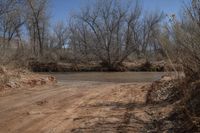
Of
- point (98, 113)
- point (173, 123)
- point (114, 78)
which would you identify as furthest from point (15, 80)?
point (173, 123)

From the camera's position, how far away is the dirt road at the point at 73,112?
30.4 feet

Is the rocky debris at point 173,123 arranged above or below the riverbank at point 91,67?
below

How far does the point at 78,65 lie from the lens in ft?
149

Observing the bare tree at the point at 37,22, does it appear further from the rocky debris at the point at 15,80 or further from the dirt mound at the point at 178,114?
the dirt mound at the point at 178,114

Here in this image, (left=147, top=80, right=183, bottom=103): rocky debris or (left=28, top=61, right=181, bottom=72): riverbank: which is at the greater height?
(left=28, top=61, right=181, bottom=72): riverbank

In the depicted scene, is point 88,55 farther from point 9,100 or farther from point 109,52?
point 9,100

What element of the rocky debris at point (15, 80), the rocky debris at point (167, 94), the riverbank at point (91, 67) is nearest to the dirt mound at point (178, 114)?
the rocky debris at point (167, 94)

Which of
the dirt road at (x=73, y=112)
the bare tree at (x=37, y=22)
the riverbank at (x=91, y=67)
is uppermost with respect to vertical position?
the bare tree at (x=37, y=22)

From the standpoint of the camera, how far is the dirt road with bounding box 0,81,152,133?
927cm

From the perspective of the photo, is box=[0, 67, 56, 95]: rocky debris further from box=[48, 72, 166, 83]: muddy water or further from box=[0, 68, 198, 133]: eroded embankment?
box=[48, 72, 166, 83]: muddy water

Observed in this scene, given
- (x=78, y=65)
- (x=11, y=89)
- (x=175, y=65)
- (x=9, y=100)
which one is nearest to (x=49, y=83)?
(x=11, y=89)

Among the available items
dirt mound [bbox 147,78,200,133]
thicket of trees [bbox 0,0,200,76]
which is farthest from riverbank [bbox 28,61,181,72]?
dirt mound [bbox 147,78,200,133]

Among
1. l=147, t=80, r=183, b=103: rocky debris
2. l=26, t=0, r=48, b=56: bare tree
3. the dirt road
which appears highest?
l=26, t=0, r=48, b=56: bare tree

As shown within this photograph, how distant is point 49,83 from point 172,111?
42.3 feet
